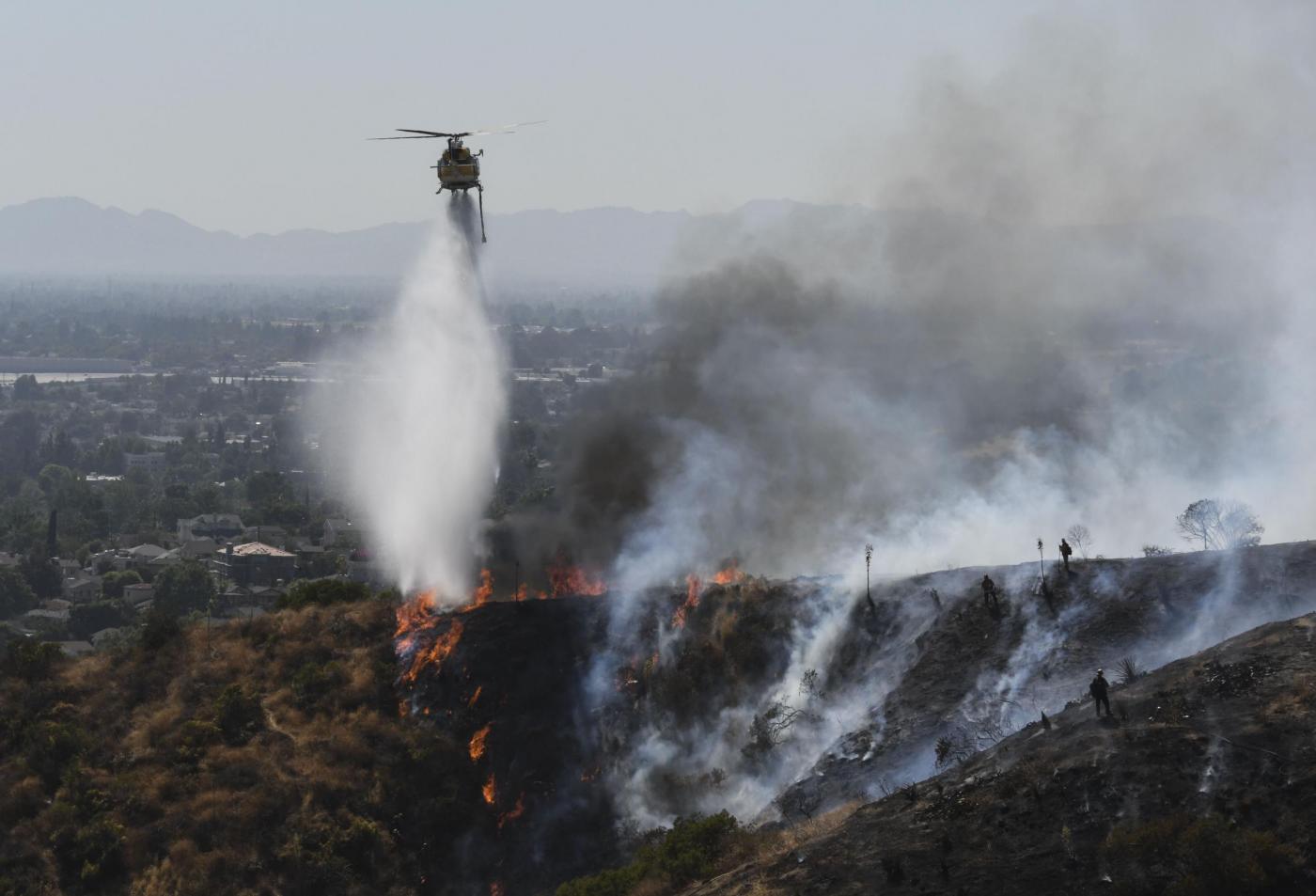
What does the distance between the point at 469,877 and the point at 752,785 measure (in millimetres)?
9439

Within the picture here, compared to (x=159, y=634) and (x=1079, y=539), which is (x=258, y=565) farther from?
(x=1079, y=539)

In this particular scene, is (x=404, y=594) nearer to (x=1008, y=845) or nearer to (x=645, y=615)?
(x=645, y=615)

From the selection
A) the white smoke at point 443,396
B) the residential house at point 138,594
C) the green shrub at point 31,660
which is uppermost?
the white smoke at point 443,396

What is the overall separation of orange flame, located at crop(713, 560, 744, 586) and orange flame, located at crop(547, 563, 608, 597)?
492cm

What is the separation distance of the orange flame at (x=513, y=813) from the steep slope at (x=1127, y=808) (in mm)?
12440

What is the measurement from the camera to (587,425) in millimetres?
70062

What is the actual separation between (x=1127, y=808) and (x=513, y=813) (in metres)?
21.9

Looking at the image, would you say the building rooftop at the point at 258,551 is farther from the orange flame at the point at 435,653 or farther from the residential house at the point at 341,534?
the orange flame at the point at 435,653

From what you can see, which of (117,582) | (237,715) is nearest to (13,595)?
(117,582)

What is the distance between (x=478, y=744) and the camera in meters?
46.8

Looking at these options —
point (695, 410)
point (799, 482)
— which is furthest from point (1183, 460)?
point (695, 410)

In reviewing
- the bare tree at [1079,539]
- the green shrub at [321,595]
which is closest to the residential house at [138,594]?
the green shrub at [321,595]

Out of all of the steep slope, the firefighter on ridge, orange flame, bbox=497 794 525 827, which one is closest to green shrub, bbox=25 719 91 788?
orange flame, bbox=497 794 525 827

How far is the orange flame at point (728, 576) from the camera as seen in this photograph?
5259 centimetres
